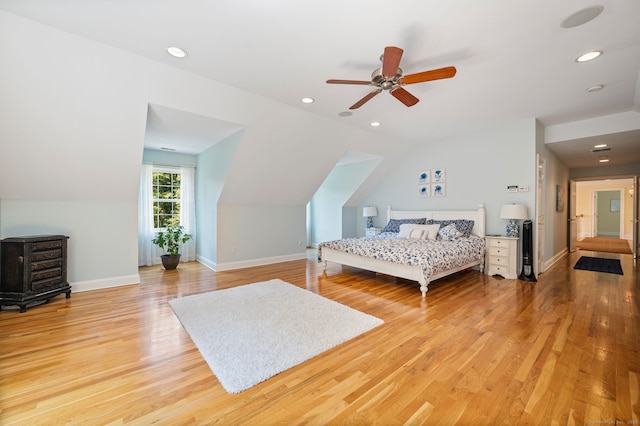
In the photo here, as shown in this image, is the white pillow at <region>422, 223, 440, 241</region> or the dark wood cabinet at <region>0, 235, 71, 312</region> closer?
the dark wood cabinet at <region>0, 235, 71, 312</region>

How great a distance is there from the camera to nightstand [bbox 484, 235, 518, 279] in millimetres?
4531

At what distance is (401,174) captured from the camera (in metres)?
6.52

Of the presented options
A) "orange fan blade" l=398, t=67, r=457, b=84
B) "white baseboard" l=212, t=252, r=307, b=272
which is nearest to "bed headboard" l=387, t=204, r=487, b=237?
"white baseboard" l=212, t=252, r=307, b=272

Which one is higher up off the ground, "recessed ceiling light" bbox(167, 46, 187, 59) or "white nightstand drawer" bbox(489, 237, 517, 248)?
"recessed ceiling light" bbox(167, 46, 187, 59)

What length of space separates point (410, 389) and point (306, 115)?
3.77 meters

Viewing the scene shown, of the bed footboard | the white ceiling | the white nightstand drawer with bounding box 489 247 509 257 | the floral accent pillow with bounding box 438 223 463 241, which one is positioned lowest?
the bed footboard

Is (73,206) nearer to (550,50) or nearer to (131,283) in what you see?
(131,283)

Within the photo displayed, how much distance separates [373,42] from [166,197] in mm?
5224

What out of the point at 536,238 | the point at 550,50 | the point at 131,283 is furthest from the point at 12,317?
the point at 536,238

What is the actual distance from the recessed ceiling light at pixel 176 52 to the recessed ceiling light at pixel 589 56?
13.0 ft

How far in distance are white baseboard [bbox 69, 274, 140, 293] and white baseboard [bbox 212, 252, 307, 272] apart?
4.33 ft

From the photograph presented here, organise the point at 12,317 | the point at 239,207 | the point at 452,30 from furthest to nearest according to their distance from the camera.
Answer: the point at 239,207
the point at 12,317
the point at 452,30

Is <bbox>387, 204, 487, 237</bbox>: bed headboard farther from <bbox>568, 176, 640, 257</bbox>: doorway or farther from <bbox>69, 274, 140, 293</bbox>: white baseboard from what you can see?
<bbox>568, 176, 640, 257</bbox>: doorway

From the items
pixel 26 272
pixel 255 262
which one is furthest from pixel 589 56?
pixel 26 272
